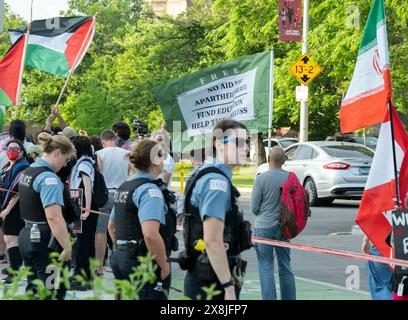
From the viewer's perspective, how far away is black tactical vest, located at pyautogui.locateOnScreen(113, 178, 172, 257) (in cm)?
596

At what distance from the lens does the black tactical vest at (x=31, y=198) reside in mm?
7215

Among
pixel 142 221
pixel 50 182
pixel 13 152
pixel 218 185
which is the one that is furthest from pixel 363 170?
pixel 218 185

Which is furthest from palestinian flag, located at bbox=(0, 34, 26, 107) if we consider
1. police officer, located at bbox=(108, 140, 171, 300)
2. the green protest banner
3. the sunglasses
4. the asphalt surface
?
the sunglasses

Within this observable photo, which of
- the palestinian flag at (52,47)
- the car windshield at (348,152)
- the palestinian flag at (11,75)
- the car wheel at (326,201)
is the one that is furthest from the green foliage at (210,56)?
the palestinian flag at (11,75)

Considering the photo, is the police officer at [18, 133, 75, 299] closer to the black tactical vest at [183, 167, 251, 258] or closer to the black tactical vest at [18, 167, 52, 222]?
the black tactical vest at [18, 167, 52, 222]

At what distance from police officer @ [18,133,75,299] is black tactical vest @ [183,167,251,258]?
1717 mm

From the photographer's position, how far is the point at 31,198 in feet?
23.9

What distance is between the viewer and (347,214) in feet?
66.7

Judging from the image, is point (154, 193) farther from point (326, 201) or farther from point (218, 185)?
point (326, 201)

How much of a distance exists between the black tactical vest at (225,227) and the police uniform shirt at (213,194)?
1.5 inches

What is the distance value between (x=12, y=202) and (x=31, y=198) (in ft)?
11.5

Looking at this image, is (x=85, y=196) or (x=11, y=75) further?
(x=11, y=75)

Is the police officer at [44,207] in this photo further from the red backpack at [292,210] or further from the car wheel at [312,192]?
the car wheel at [312,192]
